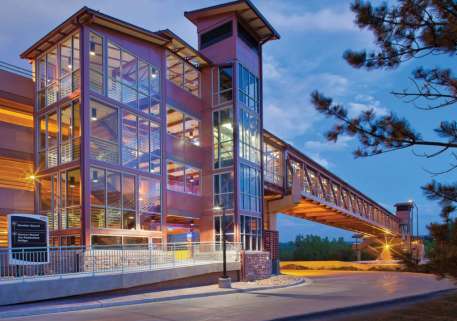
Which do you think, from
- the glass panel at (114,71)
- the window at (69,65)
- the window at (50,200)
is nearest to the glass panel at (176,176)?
the glass panel at (114,71)

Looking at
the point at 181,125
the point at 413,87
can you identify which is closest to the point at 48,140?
the point at 181,125

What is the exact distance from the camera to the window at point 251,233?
94.7ft

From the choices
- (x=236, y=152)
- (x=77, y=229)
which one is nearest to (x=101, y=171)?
(x=77, y=229)

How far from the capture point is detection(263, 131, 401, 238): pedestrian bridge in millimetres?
36094

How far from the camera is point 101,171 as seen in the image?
22188 mm

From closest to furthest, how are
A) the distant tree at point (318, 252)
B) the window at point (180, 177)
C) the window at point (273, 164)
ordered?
the window at point (180, 177) → the window at point (273, 164) → the distant tree at point (318, 252)

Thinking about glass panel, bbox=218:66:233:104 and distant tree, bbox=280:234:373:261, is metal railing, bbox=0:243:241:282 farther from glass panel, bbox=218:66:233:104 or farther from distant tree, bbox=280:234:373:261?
distant tree, bbox=280:234:373:261

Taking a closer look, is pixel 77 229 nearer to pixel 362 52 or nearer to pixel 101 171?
pixel 101 171

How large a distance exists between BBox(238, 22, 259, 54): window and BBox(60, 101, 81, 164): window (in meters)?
12.7

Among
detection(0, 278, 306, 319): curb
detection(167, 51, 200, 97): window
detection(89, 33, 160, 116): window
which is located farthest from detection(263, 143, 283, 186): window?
detection(0, 278, 306, 319): curb

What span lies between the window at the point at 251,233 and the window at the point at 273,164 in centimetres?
571

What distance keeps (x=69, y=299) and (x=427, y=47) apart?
13.9 m

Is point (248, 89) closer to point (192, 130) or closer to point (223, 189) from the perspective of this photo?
point (192, 130)

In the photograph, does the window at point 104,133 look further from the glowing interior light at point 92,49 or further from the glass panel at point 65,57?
the glass panel at point 65,57
